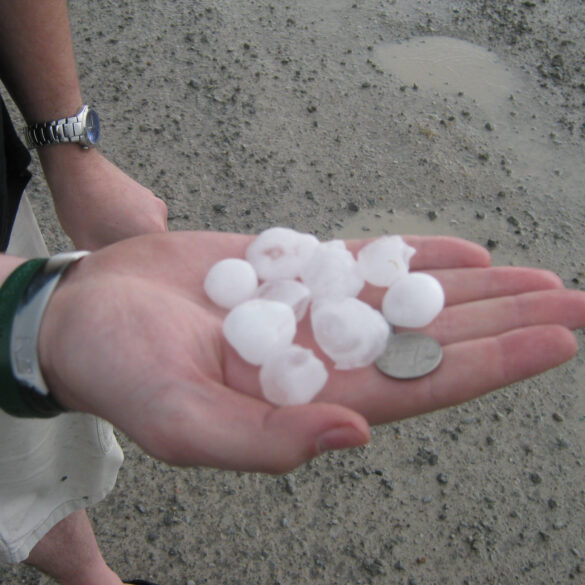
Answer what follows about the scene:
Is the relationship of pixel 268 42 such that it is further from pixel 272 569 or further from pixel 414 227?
pixel 272 569

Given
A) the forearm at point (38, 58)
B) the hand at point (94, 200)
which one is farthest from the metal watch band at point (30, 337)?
the forearm at point (38, 58)

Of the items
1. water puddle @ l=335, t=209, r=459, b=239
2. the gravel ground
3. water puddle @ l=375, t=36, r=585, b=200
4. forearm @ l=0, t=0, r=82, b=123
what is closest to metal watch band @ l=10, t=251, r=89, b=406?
forearm @ l=0, t=0, r=82, b=123

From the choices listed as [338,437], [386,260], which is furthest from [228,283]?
[338,437]

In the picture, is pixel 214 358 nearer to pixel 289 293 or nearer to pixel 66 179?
pixel 289 293

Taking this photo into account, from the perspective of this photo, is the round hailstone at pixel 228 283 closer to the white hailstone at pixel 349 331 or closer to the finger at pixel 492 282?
the white hailstone at pixel 349 331

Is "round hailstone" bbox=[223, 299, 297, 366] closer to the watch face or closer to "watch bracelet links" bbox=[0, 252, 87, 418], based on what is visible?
"watch bracelet links" bbox=[0, 252, 87, 418]

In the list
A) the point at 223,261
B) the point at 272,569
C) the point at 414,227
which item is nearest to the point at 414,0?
the point at 414,227
